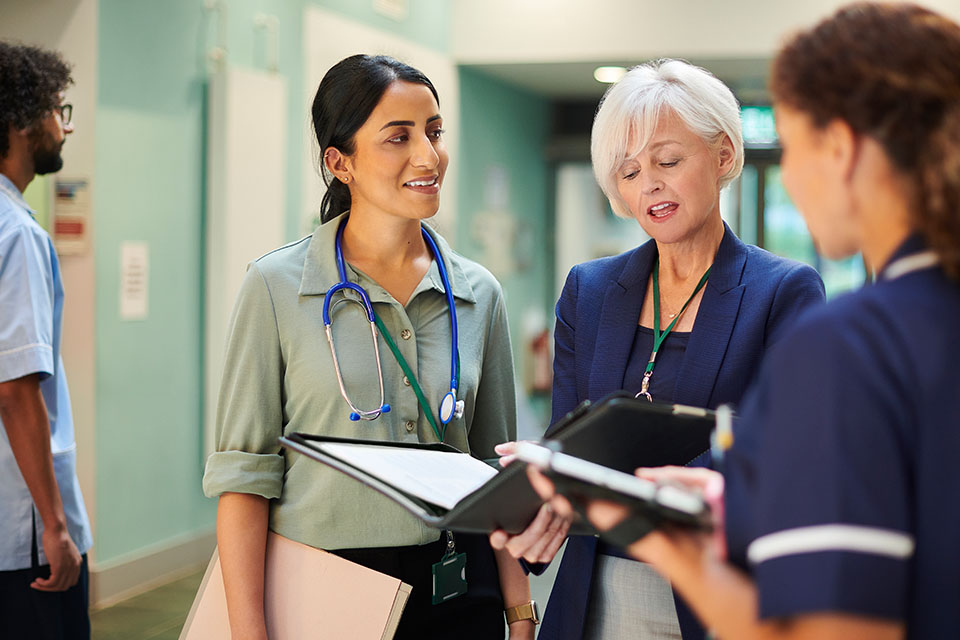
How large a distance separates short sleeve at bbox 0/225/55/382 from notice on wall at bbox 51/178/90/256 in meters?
1.94

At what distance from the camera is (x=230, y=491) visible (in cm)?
165

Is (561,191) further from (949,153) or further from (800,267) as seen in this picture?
(949,153)

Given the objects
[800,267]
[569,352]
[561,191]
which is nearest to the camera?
[800,267]

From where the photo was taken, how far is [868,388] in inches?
30.7

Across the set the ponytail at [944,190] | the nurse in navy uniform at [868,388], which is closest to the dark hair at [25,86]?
the nurse in navy uniform at [868,388]

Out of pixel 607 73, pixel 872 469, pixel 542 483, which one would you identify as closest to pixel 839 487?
pixel 872 469

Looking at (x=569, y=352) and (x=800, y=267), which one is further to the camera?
(x=569, y=352)

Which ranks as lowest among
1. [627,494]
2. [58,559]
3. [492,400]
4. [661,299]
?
[58,559]

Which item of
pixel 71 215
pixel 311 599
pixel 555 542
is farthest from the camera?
pixel 71 215

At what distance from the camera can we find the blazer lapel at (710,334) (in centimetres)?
164

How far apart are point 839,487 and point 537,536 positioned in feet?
2.32

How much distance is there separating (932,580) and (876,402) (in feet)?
0.49

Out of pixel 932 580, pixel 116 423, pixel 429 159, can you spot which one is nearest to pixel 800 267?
pixel 429 159

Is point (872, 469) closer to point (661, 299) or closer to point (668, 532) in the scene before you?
point (668, 532)
